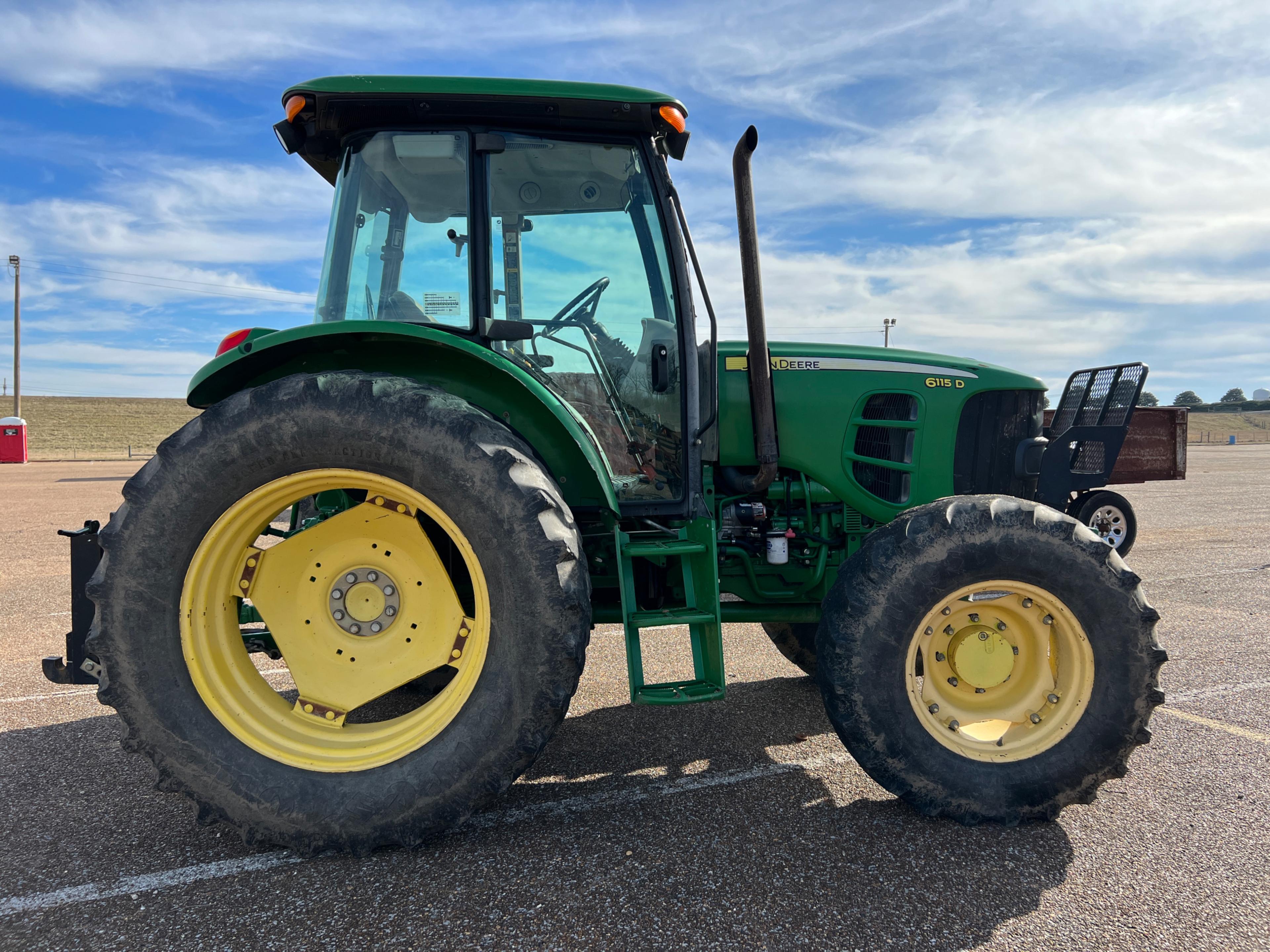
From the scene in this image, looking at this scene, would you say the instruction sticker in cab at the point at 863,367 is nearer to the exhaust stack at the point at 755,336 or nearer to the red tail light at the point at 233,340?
the exhaust stack at the point at 755,336

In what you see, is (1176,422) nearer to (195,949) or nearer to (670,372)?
(670,372)

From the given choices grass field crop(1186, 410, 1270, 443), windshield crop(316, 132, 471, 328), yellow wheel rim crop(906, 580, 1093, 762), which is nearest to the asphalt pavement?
yellow wheel rim crop(906, 580, 1093, 762)

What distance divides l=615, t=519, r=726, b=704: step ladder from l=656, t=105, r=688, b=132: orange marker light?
4.56ft

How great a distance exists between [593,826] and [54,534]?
9490 mm

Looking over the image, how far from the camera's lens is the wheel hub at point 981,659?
260 cm

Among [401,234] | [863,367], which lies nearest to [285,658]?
[401,234]

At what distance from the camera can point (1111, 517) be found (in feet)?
29.5

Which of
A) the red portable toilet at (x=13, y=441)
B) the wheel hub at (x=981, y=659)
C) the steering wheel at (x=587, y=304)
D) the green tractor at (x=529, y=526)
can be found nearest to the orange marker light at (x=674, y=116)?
the green tractor at (x=529, y=526)

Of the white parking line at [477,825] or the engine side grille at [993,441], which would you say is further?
the engine side grille at [993,441]

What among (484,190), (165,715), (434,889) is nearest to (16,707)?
(165,715)

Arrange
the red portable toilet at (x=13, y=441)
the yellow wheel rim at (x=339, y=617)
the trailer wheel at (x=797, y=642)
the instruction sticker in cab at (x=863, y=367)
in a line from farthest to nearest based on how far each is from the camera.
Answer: the red portable toilet at (x=13, y=441)
the trailer wheel at (x=797, y=642)
the instruction sticker in cab at (x=863, y=367)
the yellow wheel rim at (x=339, y=617)

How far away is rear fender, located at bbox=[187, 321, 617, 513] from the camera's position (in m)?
2.44

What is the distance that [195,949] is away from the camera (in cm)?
183

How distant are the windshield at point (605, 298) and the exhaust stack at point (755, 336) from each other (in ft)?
0.96
